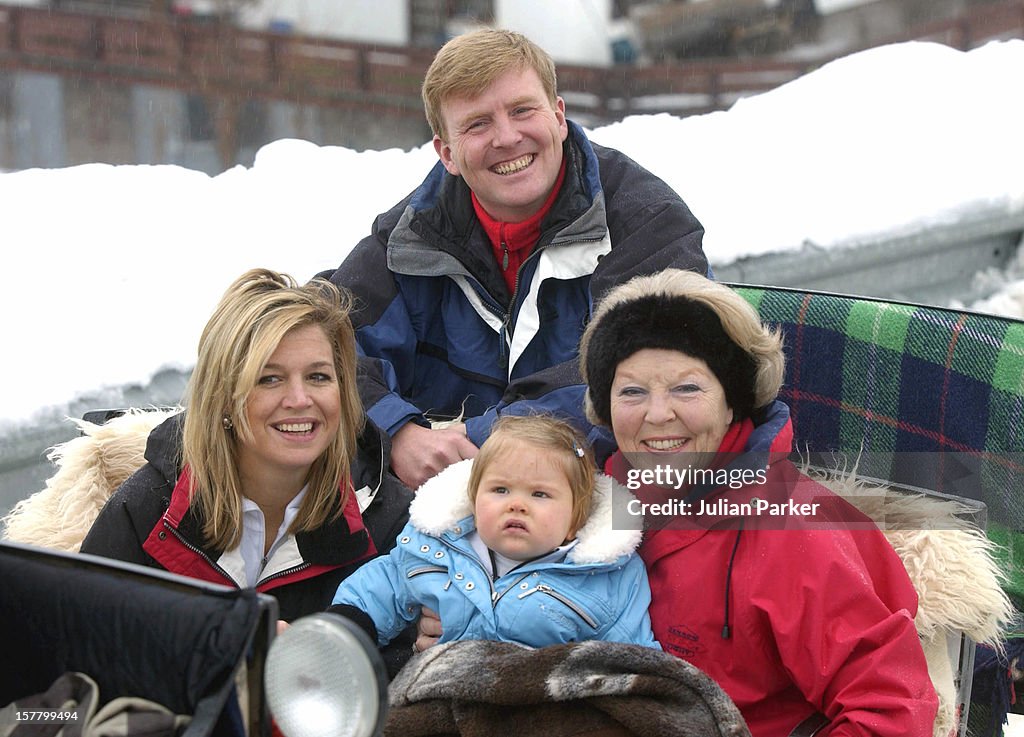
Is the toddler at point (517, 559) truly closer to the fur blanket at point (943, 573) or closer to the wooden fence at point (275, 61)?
the fur blanket at point (943, 573)

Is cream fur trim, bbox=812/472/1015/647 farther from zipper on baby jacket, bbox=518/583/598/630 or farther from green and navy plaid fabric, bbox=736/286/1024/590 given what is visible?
zipper on baby jacket, bbox=518/583/598/630

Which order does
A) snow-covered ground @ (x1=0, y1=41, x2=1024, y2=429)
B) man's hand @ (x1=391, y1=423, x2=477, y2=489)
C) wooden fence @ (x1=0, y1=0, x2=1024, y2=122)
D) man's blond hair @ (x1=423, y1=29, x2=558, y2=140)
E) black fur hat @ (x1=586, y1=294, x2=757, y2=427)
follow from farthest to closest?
wooden fence @ (x1=0, y1=0, x2=1024, y2=122), snow-covered ground @ (x1=0, y1=41, x2=1024, y2=429), man's blond hair @ (x1=423, y1=29, x2=558, y2=140), man's hand @ (x1=391, y1=423, x2=477, y2=489), black fur hat @ (x1=586, y1=294, x2=757, y2=427)

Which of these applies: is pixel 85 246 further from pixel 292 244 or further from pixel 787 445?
pixel 787 445

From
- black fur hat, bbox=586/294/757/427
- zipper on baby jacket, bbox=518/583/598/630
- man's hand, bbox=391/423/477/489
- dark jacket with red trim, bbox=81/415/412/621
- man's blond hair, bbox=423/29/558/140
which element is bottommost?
zipper on baby jacket, bbox=518/583/598/630

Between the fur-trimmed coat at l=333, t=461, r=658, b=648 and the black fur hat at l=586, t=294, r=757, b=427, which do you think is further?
the black fur hat at l=586, t=294, r=757, b=427

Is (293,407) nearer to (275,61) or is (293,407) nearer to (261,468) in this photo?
(261,468)

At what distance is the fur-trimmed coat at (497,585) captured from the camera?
2.00 m

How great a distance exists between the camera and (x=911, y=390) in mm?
2678

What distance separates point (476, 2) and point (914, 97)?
6.70 meters

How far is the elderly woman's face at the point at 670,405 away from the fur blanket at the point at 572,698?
0.43 meters

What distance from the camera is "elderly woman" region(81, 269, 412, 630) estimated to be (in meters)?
2.19

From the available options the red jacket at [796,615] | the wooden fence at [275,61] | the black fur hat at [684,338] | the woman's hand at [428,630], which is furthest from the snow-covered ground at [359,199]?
the wooden fence at [275,61]

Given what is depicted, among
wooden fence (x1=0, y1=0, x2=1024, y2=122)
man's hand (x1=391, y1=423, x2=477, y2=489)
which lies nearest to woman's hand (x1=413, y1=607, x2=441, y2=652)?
man's hand (x1=391, y1=423, x2=477, y2=489)

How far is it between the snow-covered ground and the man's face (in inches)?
46.9
